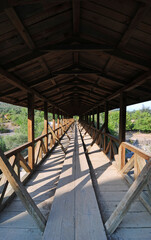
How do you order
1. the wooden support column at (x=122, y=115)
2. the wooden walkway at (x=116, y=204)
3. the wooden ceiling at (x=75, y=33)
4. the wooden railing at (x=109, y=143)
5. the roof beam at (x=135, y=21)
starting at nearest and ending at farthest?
the roof beam at (x=135, y=21), the wooden ceiling at (x=75, y=33), the wooden walkway at (x=116, y=204), the wooden support column at (x=122, y=115), the wooden railing at (x=109, y=143)

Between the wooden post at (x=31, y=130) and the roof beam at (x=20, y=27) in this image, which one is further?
the wooden post at (x=31, y=130)

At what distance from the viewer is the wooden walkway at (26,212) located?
1.74m

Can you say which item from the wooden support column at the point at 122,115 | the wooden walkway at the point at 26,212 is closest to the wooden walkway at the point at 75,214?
the wooden walkway at the point at 26,212

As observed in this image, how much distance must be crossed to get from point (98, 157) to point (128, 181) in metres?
2.07

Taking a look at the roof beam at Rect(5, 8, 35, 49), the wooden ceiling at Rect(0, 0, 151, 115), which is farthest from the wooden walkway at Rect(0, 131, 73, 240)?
the roof beam at Rect(5, 8, 35, 49)

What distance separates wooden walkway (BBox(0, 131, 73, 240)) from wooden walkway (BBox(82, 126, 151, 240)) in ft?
3.17

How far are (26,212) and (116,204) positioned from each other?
147 centimetres

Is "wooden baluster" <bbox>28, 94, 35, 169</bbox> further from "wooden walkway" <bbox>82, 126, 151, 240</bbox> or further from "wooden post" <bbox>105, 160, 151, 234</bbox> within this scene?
"wooden post" <bbox>105, 160, 151, 234</bbox>

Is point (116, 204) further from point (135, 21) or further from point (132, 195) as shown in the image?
point (135, 21)

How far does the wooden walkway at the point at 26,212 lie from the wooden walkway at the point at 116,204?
97cm

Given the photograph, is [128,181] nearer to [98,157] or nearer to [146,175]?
[146,175]

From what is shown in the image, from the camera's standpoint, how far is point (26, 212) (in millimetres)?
2146

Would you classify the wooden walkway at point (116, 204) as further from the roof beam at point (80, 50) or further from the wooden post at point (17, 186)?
the roof beam at point (80, 50)

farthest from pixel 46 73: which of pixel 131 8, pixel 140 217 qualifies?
pixel 140 217
